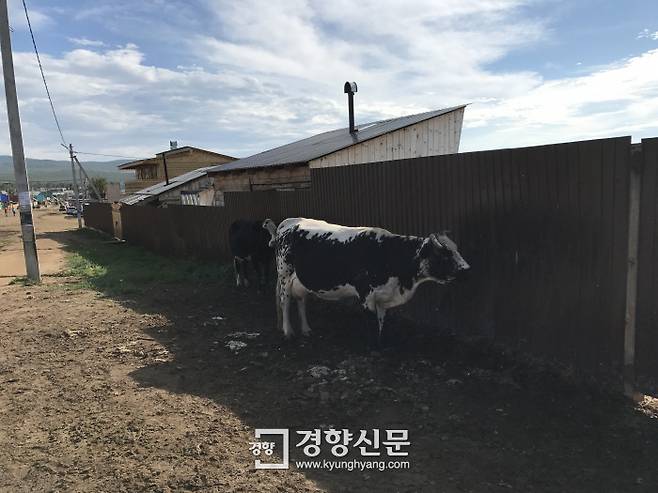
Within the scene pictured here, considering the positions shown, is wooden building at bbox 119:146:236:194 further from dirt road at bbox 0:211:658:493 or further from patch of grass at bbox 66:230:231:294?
dirt road at bbox 0:211:658:493

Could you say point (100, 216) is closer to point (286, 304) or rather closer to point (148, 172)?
point (148, 172)

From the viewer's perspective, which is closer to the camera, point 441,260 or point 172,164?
point 441,260

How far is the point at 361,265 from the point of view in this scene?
5.80 meters

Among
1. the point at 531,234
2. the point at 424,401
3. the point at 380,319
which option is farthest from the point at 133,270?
the point at 531,234

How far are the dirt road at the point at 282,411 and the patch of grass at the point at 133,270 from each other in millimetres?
3435

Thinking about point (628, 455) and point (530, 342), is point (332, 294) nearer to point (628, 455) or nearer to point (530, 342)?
point (530, 342)

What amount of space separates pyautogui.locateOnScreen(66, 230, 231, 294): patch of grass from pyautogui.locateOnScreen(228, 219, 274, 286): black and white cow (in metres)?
1.01

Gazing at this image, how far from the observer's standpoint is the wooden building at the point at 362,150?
37.2 feet

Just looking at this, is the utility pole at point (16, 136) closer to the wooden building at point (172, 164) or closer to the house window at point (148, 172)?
the wooden building at point (172, 164)

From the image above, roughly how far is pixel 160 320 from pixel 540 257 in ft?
18.7

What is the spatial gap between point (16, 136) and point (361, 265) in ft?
36.4

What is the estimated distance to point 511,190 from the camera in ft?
17.1

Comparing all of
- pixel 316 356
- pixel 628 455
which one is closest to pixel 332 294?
pixel 316 356

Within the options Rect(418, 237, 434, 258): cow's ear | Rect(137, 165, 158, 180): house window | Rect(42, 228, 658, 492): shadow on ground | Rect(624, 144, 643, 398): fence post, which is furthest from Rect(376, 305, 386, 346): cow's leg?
Rect(137, 165, 158, 180): house window
